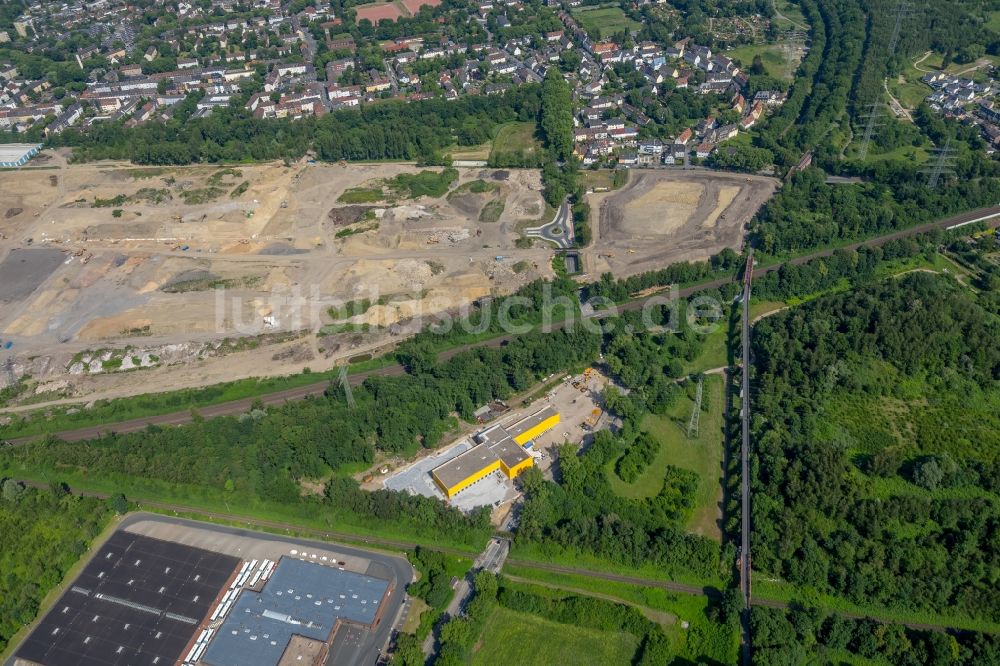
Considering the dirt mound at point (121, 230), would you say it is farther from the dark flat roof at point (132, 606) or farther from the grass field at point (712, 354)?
the grass field at point (712, 354)

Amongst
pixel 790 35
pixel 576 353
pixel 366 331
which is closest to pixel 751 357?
pixel 576 353

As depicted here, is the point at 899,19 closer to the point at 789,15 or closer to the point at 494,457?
the point at 789,15

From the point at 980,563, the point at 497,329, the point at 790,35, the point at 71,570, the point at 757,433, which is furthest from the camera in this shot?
the point at 790,35

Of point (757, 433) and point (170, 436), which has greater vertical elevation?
point (170, 436)

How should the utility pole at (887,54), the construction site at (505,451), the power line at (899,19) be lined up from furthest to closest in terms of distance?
the power line at (899,19) < the utility pole at (887,54) < the construction site at (505,451)

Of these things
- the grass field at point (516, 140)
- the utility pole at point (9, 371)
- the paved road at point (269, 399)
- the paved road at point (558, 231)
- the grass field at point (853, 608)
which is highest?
the grass field at point (516, 140)

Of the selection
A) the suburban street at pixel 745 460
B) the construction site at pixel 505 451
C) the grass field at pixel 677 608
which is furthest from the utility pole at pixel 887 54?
the grass field at pixel 677 608

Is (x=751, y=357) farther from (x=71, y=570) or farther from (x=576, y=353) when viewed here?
(x=71, y=570)
